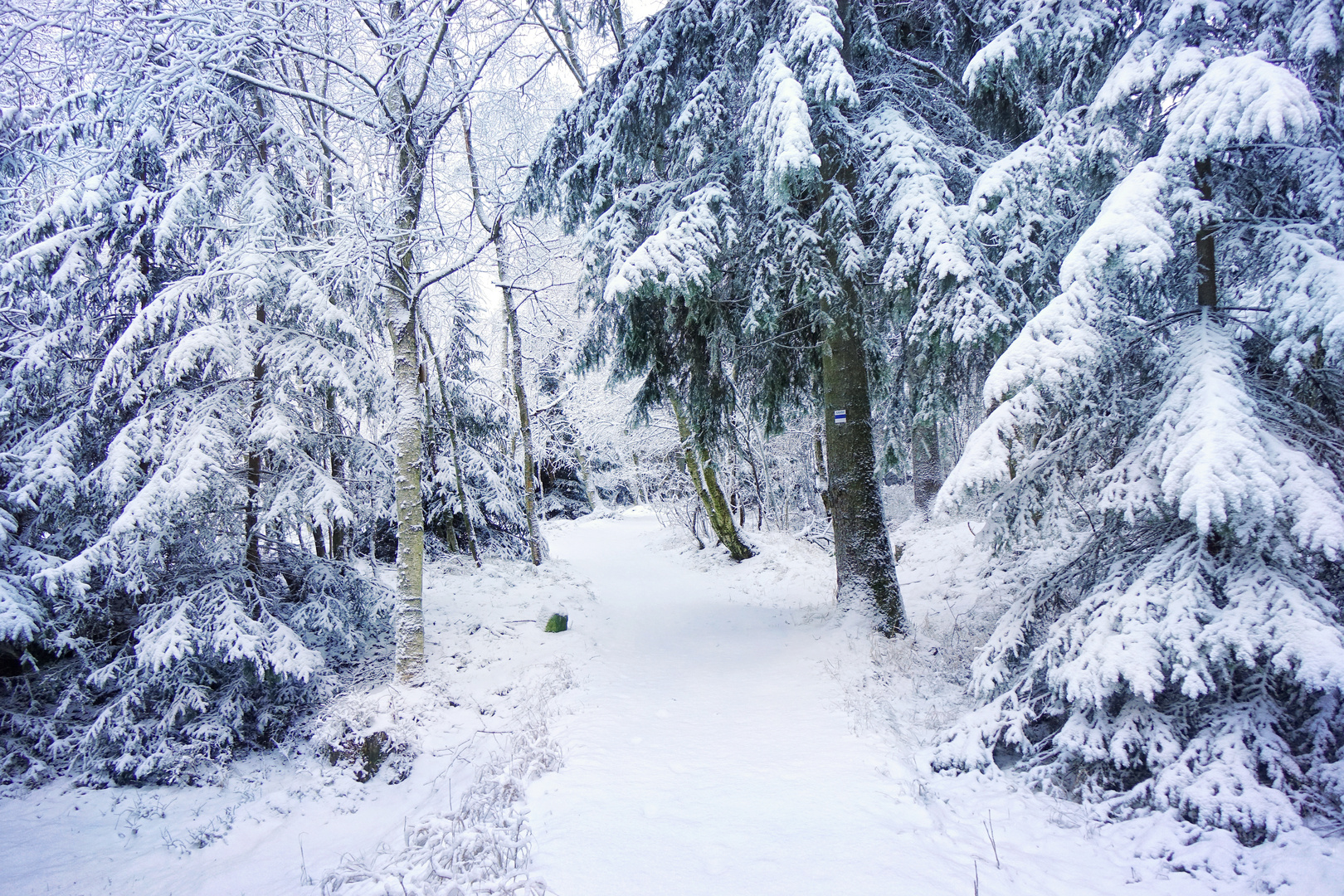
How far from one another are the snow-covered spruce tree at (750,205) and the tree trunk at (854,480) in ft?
0.07

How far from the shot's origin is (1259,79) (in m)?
2.82

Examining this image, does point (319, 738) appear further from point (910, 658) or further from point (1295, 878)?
point (1295, 878)

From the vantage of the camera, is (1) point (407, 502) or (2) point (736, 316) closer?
(1) point (407, 502)

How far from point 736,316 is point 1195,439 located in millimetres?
5346

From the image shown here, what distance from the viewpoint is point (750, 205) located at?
698 centimetres

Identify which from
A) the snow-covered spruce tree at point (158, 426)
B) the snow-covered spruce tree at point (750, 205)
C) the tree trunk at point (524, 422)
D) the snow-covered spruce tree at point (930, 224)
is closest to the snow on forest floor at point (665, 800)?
the snow-covered spruce tree at point (158, 426)

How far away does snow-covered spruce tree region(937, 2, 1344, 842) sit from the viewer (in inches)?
112

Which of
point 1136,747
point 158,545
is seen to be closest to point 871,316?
point 1136,747

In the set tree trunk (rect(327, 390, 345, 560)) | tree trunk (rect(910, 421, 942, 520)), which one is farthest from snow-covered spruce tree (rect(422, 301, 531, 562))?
tree trunk (rect(910, 421, 942, 520))

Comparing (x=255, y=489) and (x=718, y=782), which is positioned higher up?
(x=255, y=489)

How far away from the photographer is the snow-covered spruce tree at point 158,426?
549 cm

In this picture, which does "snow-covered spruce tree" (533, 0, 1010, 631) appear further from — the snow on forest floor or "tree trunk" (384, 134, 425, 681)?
the snow on forest floor

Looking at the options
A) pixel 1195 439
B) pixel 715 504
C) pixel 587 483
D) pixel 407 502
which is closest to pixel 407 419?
pixel 407 502

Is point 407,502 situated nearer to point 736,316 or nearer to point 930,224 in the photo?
point 736,316
